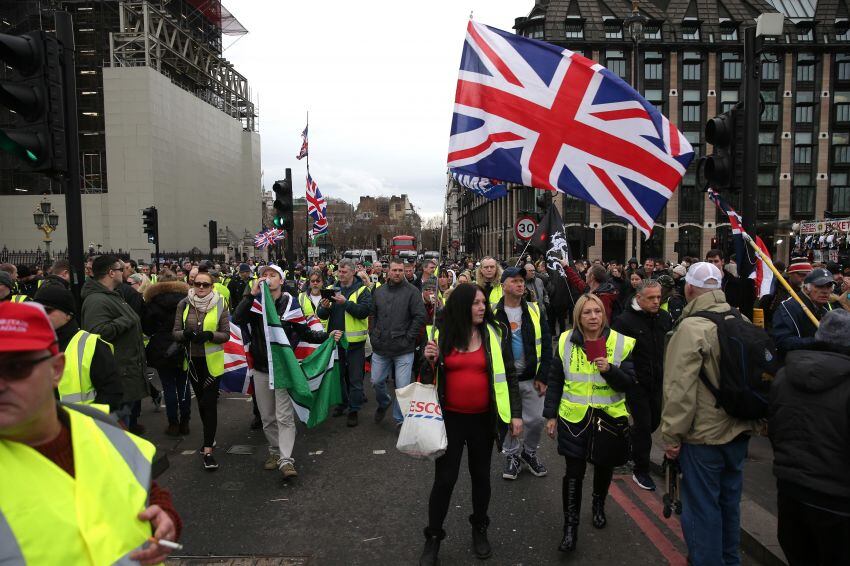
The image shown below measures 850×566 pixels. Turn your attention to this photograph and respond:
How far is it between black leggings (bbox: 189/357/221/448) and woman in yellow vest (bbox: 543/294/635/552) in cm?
347

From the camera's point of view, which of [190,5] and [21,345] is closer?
[21,345]

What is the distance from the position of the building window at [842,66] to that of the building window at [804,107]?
2.99m

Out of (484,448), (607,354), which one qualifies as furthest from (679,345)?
(484,448)

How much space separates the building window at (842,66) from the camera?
51.1m

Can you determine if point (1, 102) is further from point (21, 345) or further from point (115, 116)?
point (115, 116)

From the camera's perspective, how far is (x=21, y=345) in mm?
1546

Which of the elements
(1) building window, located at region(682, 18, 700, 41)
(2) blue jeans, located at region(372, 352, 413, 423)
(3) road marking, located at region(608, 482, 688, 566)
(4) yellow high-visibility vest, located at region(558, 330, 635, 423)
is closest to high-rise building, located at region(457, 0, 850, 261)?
(1) building window, located at region(682, 18, 700, 41)

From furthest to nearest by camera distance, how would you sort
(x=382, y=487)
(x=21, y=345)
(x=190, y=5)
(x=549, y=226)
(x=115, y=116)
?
(x=190, y=5) < (x=115, y=116) < (x=549, y=226) < (x=382, y=487) < (x=21, y=345)

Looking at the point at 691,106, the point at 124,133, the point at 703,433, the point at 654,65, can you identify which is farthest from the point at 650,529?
the point at 691,106

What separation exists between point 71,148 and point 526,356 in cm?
422

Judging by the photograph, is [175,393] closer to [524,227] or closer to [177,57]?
[524,227]

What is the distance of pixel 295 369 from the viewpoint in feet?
18.3

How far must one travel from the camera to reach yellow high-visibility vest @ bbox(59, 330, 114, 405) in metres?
3.74

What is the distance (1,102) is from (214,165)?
163 feet
